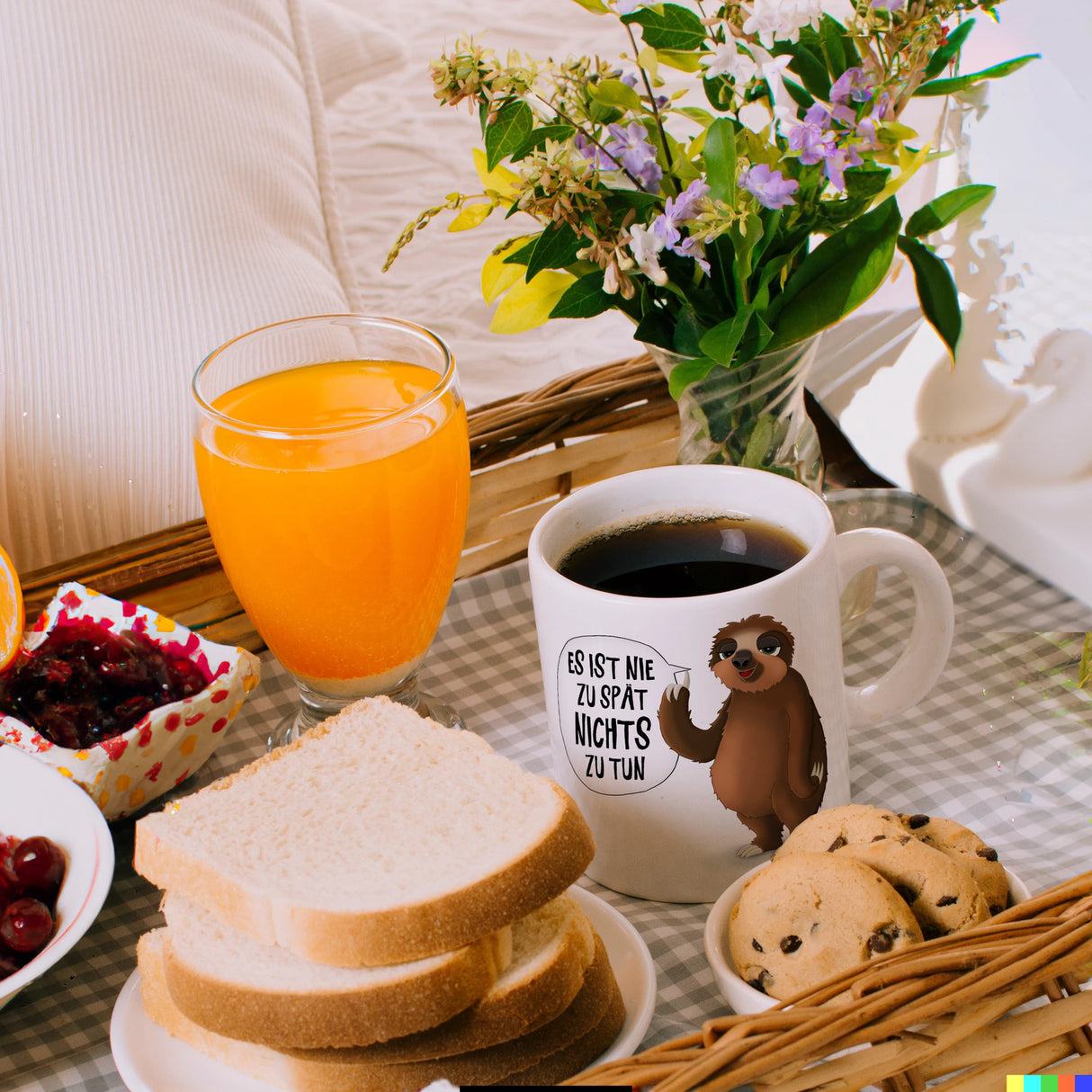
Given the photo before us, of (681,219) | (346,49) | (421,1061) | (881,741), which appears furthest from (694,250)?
(346,49)

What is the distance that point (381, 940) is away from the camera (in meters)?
0.53

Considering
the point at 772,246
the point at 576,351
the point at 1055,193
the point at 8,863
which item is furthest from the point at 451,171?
the point at 8,863

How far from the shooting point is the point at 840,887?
0.53 meters

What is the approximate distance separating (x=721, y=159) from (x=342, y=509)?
299mm

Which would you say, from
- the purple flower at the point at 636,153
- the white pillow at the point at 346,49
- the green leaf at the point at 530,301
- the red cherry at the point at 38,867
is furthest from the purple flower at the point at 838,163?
the white pillow at the point at 346,49

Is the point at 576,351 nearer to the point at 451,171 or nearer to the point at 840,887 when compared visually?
the point at 451,171

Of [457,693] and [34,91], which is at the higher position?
[34,91]

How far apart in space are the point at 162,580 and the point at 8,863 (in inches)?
10.8

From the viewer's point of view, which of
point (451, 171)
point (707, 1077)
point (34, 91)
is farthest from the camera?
point (451, 171)

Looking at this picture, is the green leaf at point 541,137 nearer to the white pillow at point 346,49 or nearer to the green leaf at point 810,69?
the green leaf at point 810,69

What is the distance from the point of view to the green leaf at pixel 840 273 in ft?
2.51

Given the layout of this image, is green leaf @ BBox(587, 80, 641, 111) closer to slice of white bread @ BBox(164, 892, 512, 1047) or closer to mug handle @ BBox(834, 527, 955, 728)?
mug handle @ BBox(834, 527, 955, 728)

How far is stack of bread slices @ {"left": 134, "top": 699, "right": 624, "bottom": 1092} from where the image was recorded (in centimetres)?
53

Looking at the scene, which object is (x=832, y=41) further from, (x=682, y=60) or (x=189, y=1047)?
(x=189, y=1047)
